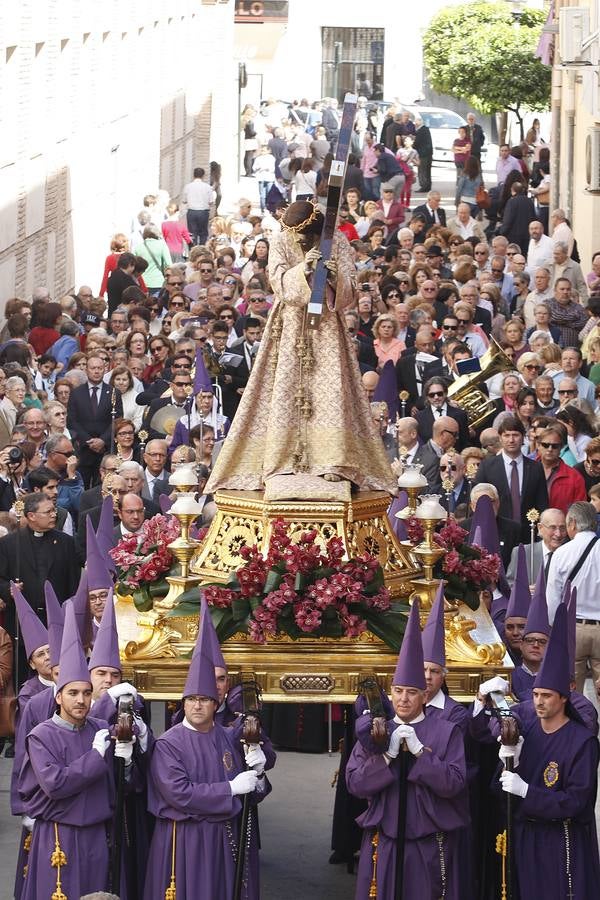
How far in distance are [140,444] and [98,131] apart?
1466cm

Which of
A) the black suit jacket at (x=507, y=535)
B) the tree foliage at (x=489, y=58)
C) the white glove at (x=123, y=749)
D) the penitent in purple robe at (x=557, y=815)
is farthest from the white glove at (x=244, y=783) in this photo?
the tree foliage at (x=489, y=58)

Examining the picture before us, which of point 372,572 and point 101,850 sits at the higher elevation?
point 372,572

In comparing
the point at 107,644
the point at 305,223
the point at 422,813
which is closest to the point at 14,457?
the point at 305,223

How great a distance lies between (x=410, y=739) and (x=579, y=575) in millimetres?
3434

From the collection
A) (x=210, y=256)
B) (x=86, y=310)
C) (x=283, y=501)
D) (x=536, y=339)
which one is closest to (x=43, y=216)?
(x=210, y=256)

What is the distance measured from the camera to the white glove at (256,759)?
9.35 meters

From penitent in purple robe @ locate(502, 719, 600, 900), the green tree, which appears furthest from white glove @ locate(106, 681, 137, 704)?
the green tree

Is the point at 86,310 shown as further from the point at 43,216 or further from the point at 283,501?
the point at 283,501

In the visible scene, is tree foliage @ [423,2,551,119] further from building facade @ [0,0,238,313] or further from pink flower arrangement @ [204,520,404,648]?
pink flower arrangement @ [204,520,404,648]

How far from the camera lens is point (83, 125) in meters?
28.5

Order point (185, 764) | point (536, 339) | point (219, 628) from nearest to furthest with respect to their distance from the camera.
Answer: point (185, 764) < point (219, 628) < point (536, 339)

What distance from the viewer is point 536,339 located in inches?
712

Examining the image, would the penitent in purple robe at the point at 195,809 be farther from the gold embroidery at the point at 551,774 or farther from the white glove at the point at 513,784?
the gold embroidery at the point at 551,774

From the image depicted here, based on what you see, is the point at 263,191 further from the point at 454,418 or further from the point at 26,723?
the point at 26,723
